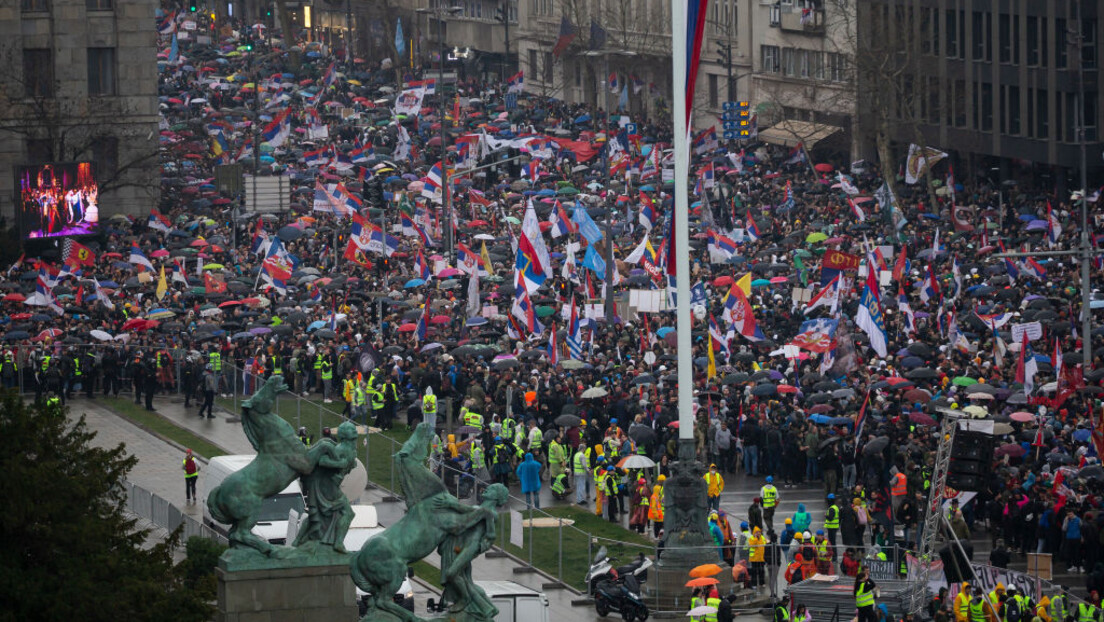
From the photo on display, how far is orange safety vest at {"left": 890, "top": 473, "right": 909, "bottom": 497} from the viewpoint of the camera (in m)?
40.6

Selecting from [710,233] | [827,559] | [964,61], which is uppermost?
[964,61]

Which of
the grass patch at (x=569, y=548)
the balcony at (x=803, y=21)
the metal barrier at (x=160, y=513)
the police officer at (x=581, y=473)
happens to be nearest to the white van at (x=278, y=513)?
the metal barrier at (x=160, y=513)

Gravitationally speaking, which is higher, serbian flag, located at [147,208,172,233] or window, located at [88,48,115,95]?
window, located at [88,48,115,95]

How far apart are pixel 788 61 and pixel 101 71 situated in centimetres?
2871

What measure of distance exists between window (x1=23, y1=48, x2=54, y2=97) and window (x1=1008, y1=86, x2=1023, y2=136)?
108 ft

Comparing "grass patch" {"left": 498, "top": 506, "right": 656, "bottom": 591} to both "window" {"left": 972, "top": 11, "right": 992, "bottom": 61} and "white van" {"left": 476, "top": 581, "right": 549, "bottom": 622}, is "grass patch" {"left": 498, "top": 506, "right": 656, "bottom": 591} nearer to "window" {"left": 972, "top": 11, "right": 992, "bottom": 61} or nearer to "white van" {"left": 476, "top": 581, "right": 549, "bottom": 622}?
"white van" {"left": 476, "top": 581, "right": 549, "bottom": 622}

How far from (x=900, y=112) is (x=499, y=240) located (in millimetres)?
24236

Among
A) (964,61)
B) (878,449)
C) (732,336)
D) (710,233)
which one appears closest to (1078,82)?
(964,61)

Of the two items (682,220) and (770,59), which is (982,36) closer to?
(770,59)

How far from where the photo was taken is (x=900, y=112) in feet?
298

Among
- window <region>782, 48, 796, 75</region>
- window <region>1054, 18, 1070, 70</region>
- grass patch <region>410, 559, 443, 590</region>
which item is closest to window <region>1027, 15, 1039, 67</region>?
window <region>1054, 18, 1070, 70</region>

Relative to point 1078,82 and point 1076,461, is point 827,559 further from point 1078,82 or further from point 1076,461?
point 1078,82

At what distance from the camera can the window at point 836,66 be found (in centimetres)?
9525

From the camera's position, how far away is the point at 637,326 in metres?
57.2
